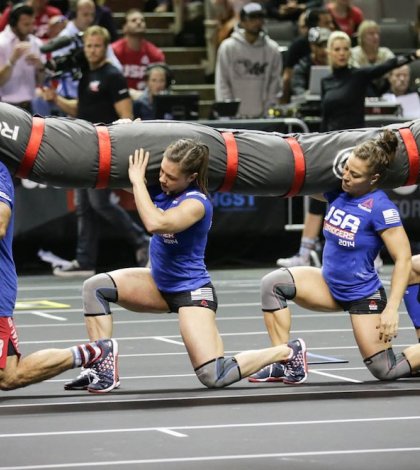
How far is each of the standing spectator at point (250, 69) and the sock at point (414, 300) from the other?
266 inches

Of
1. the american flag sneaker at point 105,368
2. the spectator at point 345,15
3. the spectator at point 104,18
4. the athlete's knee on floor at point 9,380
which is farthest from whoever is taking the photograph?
the spectator at point 345,15

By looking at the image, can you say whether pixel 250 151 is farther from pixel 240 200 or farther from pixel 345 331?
pixel 240 200

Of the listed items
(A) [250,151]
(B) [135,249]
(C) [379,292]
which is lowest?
(B) [135,249]

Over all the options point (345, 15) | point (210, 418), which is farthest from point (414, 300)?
point (345, 15)

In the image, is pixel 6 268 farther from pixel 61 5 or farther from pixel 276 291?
pixel 61 5

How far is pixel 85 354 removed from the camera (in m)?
7.03

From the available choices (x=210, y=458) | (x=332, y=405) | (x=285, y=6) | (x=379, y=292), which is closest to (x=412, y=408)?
(x=332, y=405)

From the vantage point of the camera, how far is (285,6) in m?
17.0

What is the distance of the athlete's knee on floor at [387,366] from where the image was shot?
7.40 meters

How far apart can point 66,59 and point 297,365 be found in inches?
251

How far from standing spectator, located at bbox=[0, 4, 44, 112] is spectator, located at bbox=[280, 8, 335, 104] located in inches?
115

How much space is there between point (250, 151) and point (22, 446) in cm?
231

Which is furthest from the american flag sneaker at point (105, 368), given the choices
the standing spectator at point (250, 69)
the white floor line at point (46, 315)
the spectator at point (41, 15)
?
the spectator at point (41, 15)

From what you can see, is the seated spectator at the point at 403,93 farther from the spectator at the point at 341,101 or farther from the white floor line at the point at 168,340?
the white floor line at the point at 168,340
